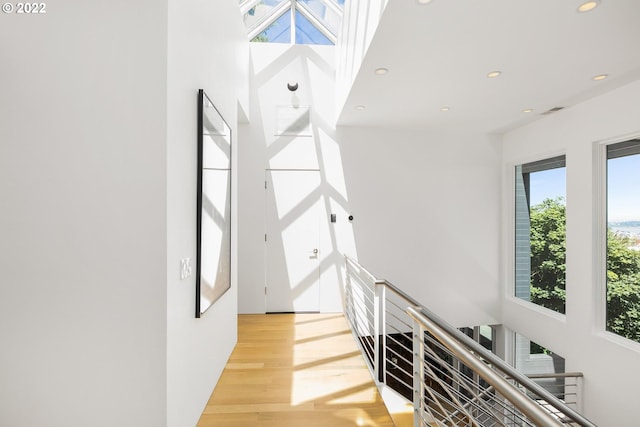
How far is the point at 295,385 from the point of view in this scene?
2.73 m

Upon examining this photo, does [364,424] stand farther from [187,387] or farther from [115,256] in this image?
[115,256]

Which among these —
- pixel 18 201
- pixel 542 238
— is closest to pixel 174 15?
pixel 18 201

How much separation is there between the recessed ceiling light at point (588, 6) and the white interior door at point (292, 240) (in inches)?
131

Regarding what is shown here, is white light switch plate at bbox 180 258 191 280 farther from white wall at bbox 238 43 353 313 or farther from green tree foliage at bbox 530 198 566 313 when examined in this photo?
green tree foliage at bbox 530 198 566 313

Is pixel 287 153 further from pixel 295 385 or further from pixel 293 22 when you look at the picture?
pixel 295 385

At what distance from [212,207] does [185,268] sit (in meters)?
0.64

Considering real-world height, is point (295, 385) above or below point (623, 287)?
below

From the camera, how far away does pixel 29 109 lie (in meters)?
1.51

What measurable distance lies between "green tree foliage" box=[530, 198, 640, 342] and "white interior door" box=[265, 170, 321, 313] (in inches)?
118

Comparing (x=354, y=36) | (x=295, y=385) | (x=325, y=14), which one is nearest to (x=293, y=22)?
(x=325, y=14)

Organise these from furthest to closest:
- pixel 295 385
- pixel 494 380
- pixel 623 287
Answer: pixel 623 287 < pixel 295 385 < pixel 494 380

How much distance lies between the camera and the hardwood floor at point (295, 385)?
2.29 meters

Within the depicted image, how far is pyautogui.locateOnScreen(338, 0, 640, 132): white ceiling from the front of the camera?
6.72ft

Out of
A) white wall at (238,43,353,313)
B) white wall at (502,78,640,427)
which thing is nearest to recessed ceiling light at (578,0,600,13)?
white wall at (502,78,640,427)
